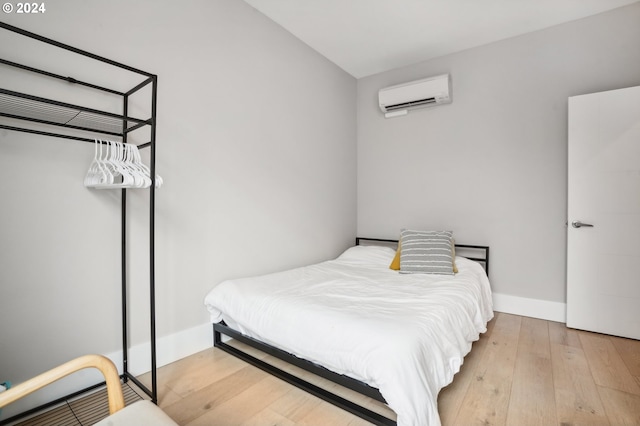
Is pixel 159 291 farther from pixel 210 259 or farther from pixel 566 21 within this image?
pixel 566 21

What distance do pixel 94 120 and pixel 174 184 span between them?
569 mm

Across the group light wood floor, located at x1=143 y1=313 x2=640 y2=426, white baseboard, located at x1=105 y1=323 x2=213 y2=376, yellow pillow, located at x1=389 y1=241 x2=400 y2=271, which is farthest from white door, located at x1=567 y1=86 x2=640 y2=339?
white baseboard, located at x1=105 y1=323 x2=213 y2=376

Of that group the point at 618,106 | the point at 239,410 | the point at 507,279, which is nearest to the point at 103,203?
the point at 239,410

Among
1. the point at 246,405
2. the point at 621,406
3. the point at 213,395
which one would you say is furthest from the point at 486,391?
the point at 213,395

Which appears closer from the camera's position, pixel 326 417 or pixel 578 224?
pixel 326 417

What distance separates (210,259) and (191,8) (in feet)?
5.76

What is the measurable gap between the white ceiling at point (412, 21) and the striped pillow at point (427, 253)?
1.89 m

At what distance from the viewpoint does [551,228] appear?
2.87 meters

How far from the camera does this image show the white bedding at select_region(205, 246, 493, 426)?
131cm

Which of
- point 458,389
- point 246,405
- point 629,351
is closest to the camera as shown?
point 246,405

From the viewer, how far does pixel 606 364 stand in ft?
6.65

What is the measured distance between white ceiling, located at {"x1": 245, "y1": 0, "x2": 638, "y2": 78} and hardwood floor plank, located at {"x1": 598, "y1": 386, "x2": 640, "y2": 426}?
279cm

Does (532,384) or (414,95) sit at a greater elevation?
(414,95)

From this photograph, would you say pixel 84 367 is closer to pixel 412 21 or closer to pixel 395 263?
pixel 395 263
